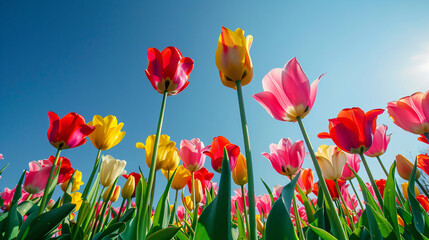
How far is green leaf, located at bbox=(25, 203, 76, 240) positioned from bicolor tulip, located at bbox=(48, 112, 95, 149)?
1.45 ft

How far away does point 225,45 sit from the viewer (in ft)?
2.71

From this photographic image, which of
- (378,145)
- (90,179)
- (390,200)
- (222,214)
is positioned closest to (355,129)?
(390,200)

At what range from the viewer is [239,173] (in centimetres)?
153

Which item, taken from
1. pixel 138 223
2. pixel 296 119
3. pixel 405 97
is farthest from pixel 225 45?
pixel 405 97

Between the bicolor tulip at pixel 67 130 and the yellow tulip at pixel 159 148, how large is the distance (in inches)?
14.9

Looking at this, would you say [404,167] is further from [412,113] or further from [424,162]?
[412,113]

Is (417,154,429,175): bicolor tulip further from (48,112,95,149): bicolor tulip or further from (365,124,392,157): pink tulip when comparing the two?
(48,112,95,149): bicolor tulip

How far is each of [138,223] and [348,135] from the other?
1014mm

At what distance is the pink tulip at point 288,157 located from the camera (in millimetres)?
1438

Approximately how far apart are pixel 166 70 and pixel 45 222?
865 millimetres

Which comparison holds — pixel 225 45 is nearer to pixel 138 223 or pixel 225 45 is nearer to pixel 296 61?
pixel 296 61

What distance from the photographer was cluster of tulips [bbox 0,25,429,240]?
24.2 inches

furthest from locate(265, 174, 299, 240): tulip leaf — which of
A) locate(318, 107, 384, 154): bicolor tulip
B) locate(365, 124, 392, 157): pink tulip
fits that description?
locate(365, 124, 392, 157): pink tulip

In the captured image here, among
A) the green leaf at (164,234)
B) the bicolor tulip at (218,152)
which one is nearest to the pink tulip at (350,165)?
the bicolor tulip at (218,152)
